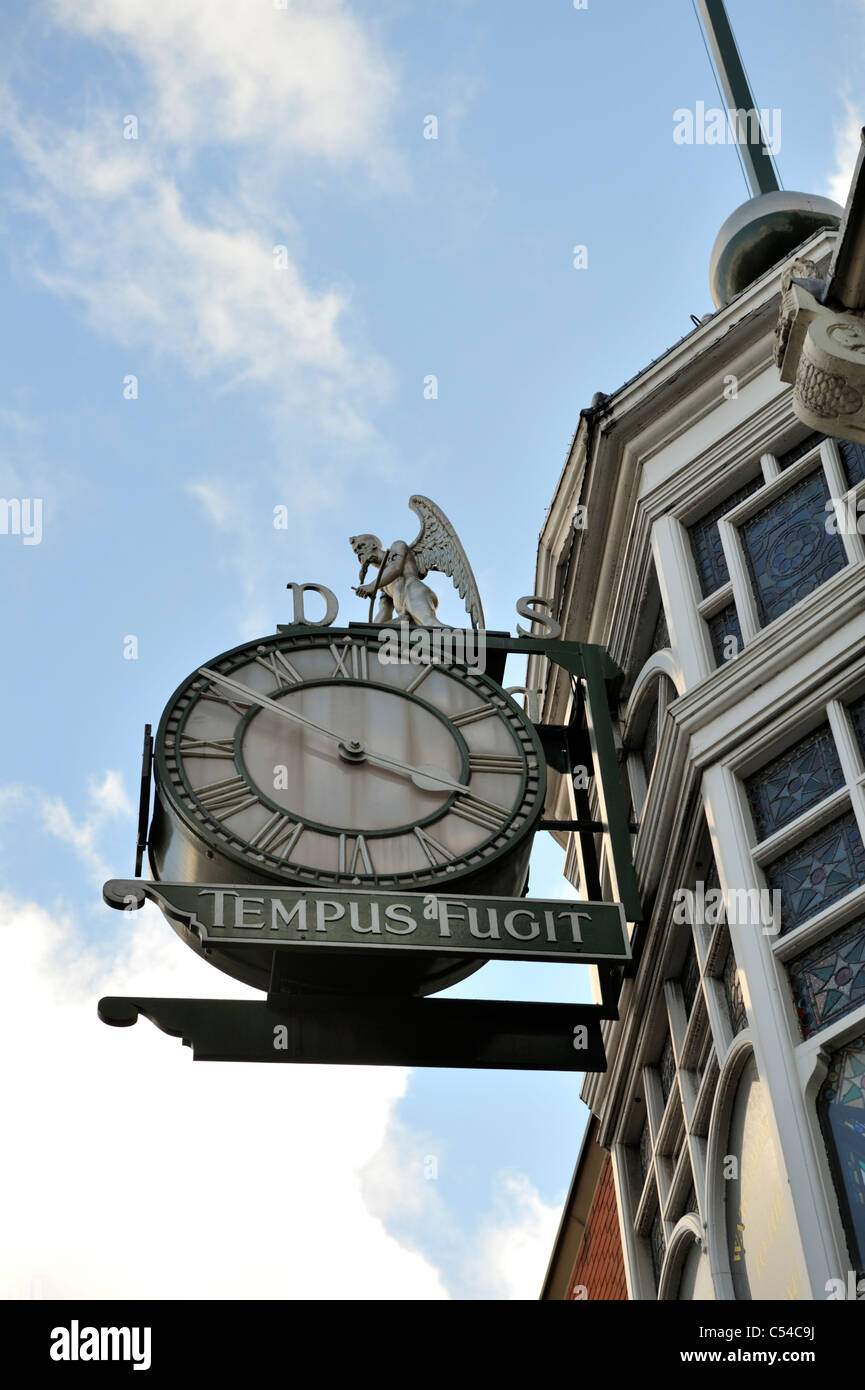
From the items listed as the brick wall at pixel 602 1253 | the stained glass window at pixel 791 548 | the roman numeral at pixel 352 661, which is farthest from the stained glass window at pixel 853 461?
the brick wall at pixel 602 1253

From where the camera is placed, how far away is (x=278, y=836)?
11.5 m

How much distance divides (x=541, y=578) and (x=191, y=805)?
4.30 m

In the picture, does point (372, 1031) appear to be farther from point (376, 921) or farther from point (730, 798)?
point (730, 798)

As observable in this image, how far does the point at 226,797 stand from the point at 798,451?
406cm

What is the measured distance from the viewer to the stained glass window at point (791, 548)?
39.1 feet

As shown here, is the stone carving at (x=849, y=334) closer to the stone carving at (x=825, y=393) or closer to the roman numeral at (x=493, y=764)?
the stone carving at (x=825, y=393)

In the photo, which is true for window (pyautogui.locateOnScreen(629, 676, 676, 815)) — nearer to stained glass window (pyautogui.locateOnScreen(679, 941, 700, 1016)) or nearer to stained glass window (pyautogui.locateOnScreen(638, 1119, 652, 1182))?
stained glass window (pyautogui.locateOnScreen(679, 941, 700, 1016))

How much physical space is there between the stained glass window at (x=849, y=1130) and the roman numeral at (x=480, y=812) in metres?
2.76

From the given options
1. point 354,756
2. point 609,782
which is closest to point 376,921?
point 354,756

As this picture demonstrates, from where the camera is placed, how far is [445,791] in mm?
12023

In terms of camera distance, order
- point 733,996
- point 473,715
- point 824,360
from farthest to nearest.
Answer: point 473,715
point 733,996
point 824,360

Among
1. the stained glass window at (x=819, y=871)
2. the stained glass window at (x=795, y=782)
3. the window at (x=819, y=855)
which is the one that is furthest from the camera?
the stained glass window at (x=795, y=782)
